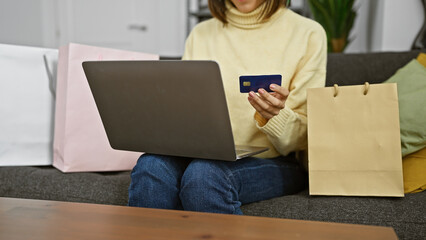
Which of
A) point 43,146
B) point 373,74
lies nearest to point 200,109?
point 43,146

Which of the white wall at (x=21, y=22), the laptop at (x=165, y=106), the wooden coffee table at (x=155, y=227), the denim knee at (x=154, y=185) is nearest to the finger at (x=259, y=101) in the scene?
the laptop at (x=165, y=106)

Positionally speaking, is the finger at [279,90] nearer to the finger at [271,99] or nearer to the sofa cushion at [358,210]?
the finger at [271,99]

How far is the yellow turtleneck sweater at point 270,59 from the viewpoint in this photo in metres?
1.13

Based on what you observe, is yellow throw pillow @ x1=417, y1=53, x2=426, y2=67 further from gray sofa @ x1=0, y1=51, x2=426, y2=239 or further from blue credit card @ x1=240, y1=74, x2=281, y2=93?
blue credit card @ x1=240, y1=74, x2=281, y2=93

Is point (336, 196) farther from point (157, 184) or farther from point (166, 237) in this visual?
point (166, 237)

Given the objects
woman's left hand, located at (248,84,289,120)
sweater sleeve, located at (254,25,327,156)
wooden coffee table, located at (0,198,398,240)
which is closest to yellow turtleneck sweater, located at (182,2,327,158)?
sweater sleeve, located at (254,25,327,156)

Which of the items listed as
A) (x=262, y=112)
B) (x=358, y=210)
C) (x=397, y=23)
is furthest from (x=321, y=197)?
(x=397, y=23)

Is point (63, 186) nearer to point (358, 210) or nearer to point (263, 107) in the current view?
point (263, 107)

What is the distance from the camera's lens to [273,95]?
3.04 ft

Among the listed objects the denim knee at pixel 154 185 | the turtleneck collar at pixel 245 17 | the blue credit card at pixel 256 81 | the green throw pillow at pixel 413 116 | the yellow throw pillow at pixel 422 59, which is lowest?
the denim knee at pixel 154 185

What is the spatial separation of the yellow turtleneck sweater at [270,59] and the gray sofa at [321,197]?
0.58 ft

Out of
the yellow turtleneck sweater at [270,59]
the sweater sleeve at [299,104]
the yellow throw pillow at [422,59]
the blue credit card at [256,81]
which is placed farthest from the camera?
the yellow throw pillow at [422,59]

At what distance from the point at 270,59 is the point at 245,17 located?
0.53 ft

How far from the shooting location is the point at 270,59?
3.86 feet
